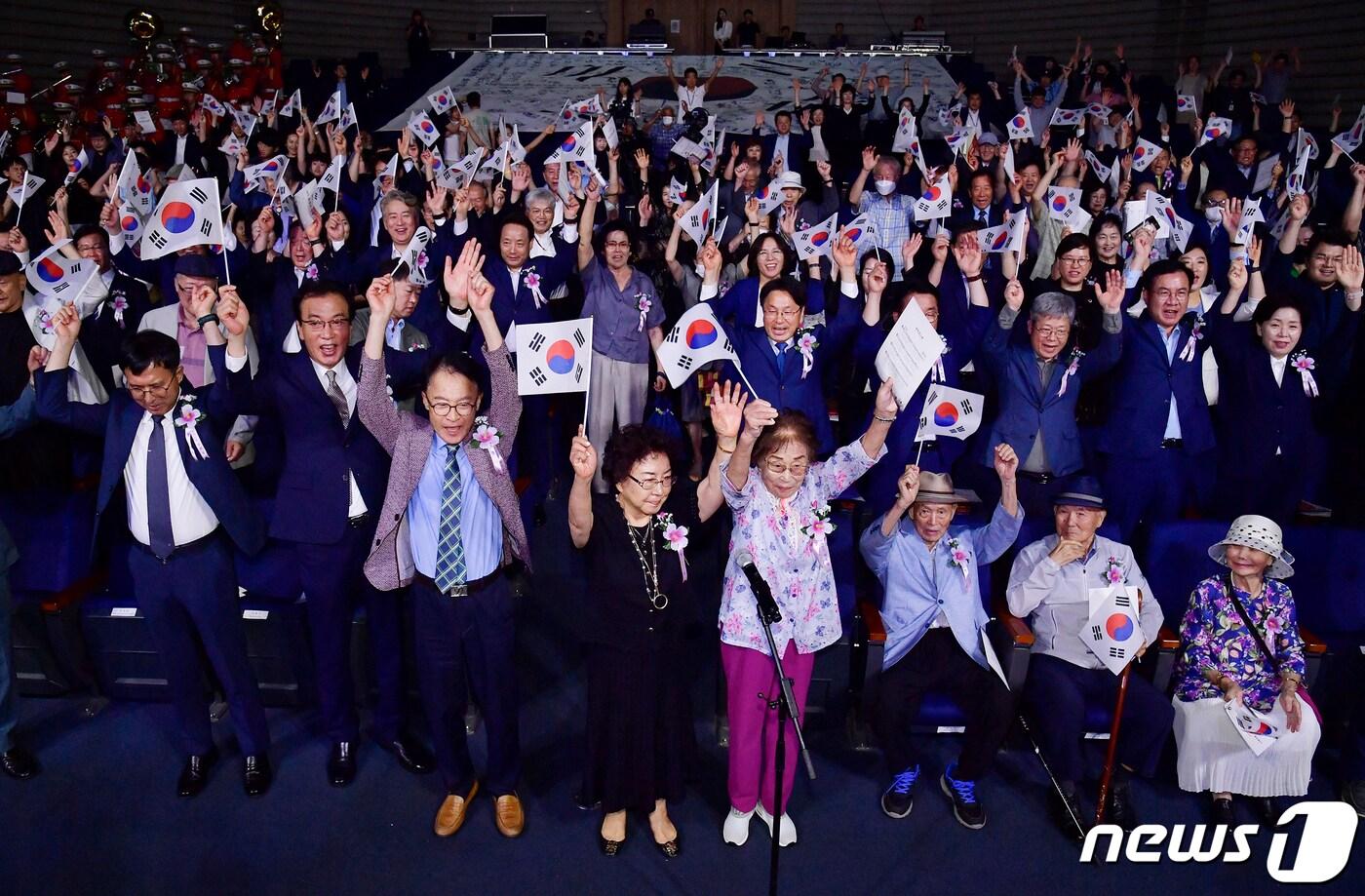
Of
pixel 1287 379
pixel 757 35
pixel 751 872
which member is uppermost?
pixel 757 35

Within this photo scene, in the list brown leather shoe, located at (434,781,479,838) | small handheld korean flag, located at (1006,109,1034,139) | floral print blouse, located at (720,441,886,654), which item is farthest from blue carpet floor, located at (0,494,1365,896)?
small handheld korean flag, located at (1006,109,1034,139)

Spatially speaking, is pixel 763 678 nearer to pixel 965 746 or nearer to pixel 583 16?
pixel 965 746

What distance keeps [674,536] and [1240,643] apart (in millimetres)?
2224

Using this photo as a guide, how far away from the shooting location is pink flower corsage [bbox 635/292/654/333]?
500cm

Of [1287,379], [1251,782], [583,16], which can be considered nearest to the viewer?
[1251,782]

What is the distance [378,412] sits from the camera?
321 cm

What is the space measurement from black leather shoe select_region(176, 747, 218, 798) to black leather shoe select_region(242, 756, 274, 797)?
14 cm

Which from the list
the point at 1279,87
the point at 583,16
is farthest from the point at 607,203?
the point at 583,16

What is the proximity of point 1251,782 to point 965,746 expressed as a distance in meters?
1.05

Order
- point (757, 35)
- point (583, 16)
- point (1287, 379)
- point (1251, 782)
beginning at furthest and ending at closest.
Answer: point (583, 16) → point (757, 35) → point (1287, 379) → point (1251, 782)

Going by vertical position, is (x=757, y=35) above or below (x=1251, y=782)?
above

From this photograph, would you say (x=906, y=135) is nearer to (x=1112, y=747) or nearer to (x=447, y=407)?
(x=1112, y=747)

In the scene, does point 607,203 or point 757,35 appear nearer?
point 607,203

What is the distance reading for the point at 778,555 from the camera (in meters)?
3.12
